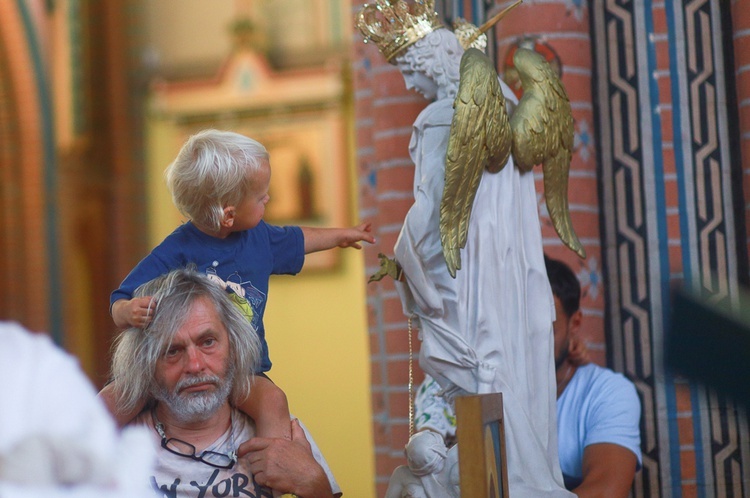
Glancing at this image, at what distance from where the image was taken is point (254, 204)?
3070 millimetres

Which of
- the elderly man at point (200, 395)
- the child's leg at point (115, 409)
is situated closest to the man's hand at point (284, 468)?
the elderly man at point (200, 395)

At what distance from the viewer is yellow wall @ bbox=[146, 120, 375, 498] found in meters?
7.85

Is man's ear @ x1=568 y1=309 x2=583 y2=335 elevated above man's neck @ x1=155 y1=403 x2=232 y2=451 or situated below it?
above

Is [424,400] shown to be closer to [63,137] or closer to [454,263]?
[454,263]

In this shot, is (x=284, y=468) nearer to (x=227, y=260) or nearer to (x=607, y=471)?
(x=227, y=260)

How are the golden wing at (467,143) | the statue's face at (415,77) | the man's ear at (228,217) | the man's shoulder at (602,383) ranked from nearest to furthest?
the man's ear at (228,217) < the golden wing at (467,143) < the statue's face at (415,77) < the man's shoulder at (602,383)

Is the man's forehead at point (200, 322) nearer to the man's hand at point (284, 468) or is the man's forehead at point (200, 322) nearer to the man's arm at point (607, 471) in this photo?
the man's hand at point (284, 468)

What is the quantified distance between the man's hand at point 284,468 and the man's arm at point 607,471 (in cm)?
115

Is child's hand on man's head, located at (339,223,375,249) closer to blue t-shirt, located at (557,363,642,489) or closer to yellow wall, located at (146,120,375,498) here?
blue t-shirt, located at (557,363,642,489)

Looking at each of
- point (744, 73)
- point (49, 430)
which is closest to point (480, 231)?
point (744, 73)

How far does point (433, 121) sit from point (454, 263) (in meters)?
0.47

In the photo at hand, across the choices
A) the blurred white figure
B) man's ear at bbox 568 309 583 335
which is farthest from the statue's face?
the blurred white figure

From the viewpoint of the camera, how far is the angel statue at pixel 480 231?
3.37m

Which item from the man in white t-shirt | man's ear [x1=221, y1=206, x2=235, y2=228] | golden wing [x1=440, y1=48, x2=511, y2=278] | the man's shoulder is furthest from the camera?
the man's shoulder
